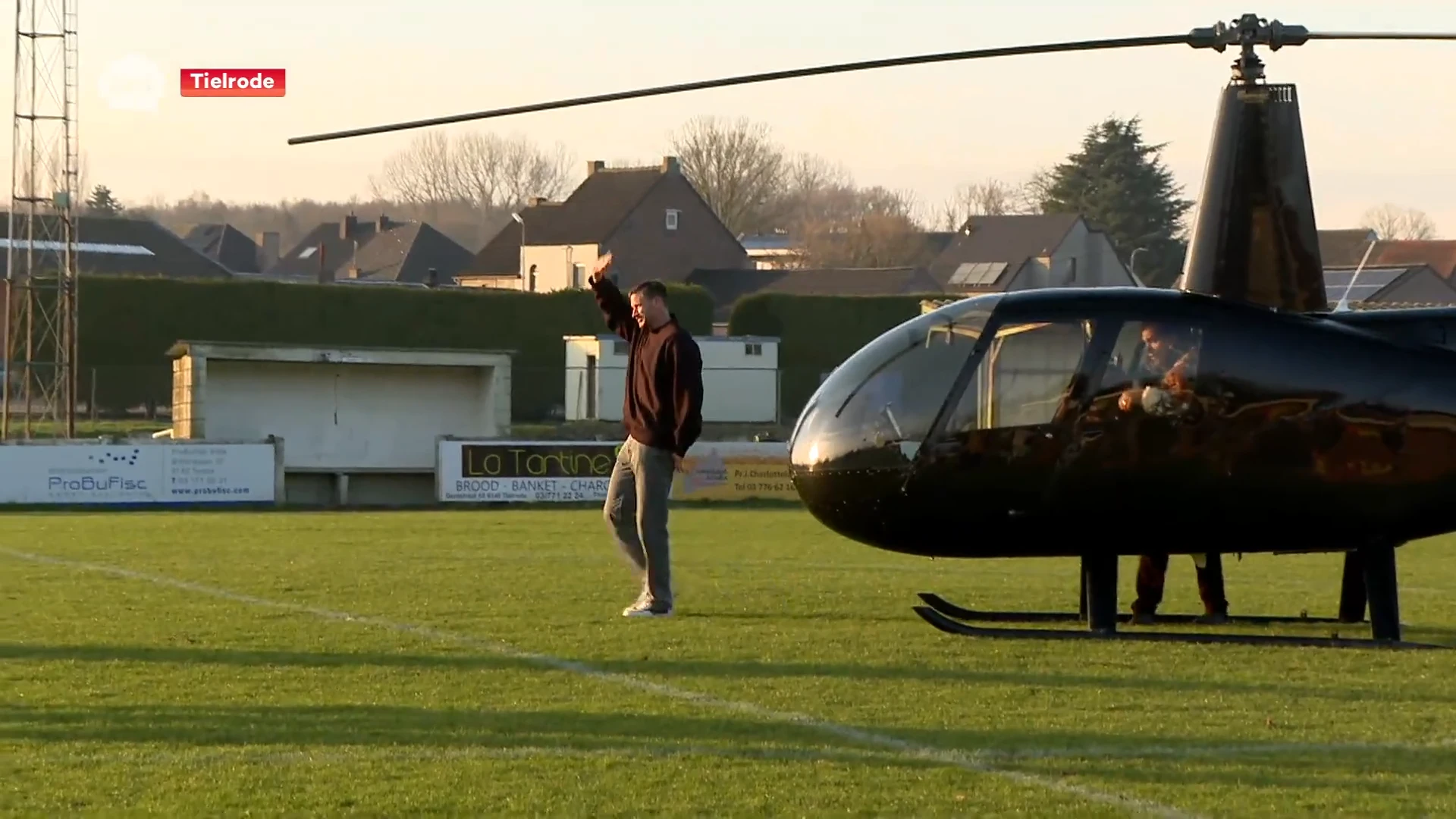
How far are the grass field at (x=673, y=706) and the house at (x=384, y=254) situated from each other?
93214 mm

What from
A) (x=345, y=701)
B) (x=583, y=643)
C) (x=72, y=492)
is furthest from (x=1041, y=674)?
(x=72, y=492)

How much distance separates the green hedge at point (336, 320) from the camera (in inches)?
2211

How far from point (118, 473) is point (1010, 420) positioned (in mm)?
23445

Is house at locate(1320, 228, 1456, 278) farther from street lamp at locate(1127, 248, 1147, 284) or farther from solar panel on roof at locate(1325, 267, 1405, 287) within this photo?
street lamp at locate(1127, 248, 1147, 284)

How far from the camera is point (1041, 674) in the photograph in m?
9.77

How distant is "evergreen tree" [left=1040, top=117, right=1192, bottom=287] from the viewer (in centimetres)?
8606

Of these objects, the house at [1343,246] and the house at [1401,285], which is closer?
the house at [1401,285]

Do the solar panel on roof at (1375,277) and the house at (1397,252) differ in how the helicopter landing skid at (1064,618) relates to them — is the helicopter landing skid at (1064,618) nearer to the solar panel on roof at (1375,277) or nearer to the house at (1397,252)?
the solar panel on roof at (1375,277)

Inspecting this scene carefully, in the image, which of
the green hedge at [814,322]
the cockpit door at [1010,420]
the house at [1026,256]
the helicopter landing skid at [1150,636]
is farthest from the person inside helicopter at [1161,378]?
the house at [1026,256]

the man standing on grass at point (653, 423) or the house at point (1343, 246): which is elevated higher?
the house at point (1343, 246)

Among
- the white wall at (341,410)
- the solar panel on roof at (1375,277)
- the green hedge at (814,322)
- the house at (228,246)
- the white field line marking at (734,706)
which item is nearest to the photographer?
the white field line marking at (734,706)

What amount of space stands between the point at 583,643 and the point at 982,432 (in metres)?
2.52

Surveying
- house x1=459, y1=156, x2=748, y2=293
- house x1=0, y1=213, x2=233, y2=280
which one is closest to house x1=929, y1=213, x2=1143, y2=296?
house x1=459, y1=156, x2=748, y2=293

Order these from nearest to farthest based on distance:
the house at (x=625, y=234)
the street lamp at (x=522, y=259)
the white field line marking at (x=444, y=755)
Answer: the white field line marking at (x=444, y=755)
the house at (x=625, y=234)
the street lamp at (x=522, y=259)
